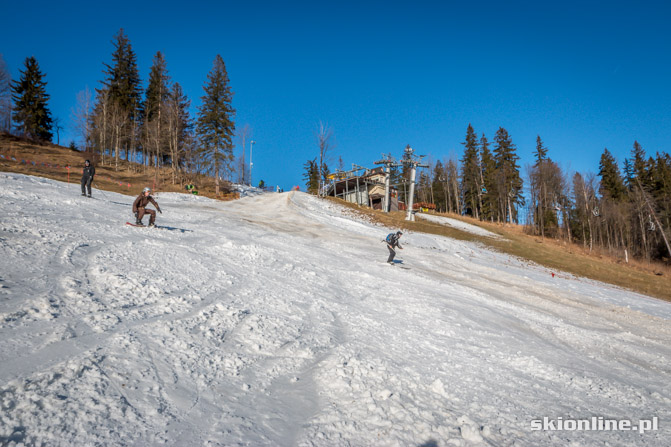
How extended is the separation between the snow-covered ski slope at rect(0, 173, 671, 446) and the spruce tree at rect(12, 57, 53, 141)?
5020cm

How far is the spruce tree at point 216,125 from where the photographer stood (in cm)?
3788

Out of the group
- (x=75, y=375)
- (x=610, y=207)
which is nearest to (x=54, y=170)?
(x=75, y=375)

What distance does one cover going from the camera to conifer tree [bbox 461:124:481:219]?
62656 mm

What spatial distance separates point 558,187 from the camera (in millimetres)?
51438

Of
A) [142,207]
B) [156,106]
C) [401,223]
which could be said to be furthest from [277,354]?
[156,106]

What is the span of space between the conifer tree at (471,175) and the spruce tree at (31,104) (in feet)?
237

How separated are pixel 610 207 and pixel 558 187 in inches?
294

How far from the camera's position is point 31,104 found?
4700 centimetres

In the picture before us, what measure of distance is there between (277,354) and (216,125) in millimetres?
38589

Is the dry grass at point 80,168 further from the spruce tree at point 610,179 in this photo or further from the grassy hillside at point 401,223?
the spruce tree at point 610,179

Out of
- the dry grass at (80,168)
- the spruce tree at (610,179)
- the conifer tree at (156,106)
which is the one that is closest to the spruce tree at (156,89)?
the conifer tree at (156,106)

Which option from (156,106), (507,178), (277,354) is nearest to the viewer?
(277,354)

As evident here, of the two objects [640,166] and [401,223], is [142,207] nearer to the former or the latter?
[401,223]

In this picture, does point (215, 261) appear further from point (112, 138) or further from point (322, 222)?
point (112, 138)
